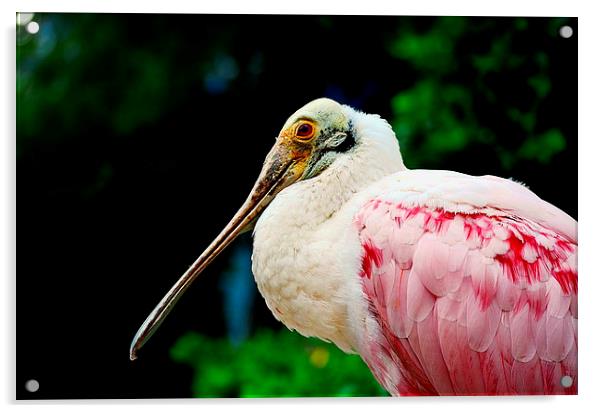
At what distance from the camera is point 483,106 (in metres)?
3.37

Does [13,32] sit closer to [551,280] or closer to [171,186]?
[171,186]

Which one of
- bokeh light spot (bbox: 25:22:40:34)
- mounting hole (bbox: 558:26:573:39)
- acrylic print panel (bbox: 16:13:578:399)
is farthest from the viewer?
mounting hole (bbox: 558:26:573:39)

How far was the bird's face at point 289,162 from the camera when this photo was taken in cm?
304

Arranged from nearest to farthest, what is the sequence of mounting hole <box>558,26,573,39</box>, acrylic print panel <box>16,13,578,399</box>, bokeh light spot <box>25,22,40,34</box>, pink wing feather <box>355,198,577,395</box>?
pink wing feather <box>355,198,577,395</box>
acrylic print panel <box>16,13,578,399</box>
bokeh light spot <box>25,22,40,34</box>
mounting hole <box>558,26,573,39</box>

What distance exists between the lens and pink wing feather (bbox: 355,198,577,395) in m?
2.74

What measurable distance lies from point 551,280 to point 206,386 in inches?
47.4

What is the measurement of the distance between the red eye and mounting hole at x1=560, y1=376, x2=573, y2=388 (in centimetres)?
111

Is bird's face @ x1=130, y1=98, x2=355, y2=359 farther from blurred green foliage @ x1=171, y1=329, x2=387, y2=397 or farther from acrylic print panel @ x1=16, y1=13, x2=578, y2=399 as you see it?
blurred green foliage @ x1=171, y1=329, x2=387, y2=397

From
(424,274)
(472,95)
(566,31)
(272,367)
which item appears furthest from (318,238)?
(566,31)

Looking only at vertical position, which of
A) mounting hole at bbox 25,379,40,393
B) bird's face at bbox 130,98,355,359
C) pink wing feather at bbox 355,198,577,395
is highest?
bird's face at bbox 130,98,355,359

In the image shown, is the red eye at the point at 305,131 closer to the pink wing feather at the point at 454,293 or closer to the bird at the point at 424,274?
the bird at the point at 424,274

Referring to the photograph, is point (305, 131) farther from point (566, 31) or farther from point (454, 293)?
point (566, 31)

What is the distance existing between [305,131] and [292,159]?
0.10m

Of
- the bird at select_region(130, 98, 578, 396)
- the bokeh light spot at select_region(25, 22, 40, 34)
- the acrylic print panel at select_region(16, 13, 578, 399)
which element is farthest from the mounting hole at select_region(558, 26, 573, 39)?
the bokeh light spot at select_region(25, 22, 40, 34)
